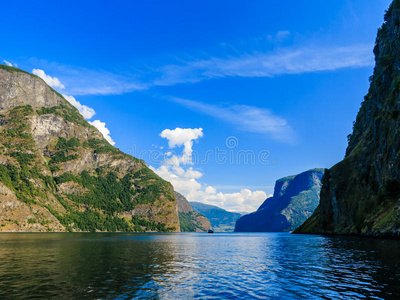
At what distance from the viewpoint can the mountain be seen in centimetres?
9650

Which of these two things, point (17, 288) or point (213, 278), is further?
point (213, 278)

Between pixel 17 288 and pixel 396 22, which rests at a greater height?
pixel 396 22

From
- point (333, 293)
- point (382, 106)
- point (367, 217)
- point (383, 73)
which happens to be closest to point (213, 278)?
point (333, 293)

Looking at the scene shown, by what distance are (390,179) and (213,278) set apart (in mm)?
97596

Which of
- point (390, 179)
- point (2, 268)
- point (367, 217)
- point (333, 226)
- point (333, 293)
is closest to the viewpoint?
point (333, 293)

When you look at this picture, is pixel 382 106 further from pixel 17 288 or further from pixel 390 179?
pixel 17 288

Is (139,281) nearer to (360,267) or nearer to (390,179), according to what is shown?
(360,267)

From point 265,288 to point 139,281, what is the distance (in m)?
13.0

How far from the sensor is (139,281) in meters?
27.5

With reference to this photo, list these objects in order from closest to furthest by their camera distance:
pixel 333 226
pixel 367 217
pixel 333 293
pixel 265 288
A: pixel 333 293
pixel 265 288
pixel 367 217
pixel 333 226

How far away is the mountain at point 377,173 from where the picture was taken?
96500 mm

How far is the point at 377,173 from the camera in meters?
113

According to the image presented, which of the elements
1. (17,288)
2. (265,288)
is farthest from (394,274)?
(17,288)

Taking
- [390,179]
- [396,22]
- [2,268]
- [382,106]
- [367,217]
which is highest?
[396,22]
